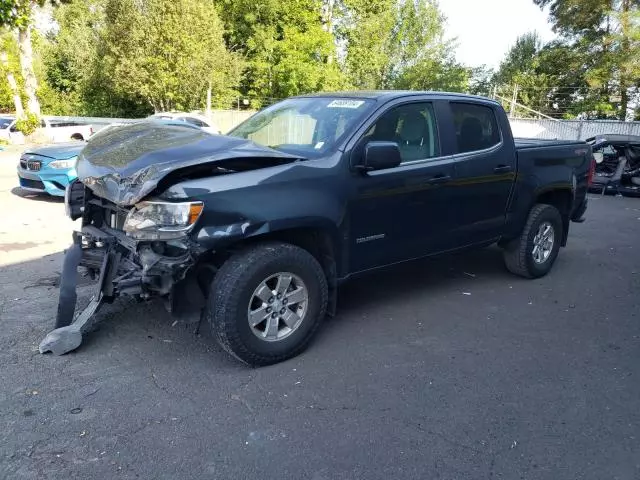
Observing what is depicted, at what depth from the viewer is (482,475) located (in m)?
2.69

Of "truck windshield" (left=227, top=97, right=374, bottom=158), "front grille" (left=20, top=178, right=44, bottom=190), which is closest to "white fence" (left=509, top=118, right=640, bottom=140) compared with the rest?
"front grille" (left=20, top=178, right=44, bottom=190)

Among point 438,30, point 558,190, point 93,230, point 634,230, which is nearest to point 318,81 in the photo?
point 438,30

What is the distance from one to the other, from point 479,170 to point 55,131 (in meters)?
19.6

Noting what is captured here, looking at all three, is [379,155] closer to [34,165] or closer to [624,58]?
[34,165]

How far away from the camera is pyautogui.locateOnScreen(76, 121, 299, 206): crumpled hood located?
3330 mm

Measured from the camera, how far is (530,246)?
18.7 ft

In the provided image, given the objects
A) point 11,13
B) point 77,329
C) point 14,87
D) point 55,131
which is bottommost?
point 77,329

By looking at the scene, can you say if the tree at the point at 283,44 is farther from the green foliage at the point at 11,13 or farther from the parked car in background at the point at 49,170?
the parked car in background at the point at 49,170

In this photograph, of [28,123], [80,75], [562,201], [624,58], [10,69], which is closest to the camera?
[562,201]

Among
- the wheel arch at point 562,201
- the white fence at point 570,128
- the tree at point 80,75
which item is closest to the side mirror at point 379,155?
the wheel arch at point 562,201

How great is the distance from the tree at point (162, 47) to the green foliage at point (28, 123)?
454 cm

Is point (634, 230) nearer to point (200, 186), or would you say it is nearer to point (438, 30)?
point (200, 186)

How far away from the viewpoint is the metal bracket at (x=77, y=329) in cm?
369

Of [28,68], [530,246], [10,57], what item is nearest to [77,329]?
[530,246]
